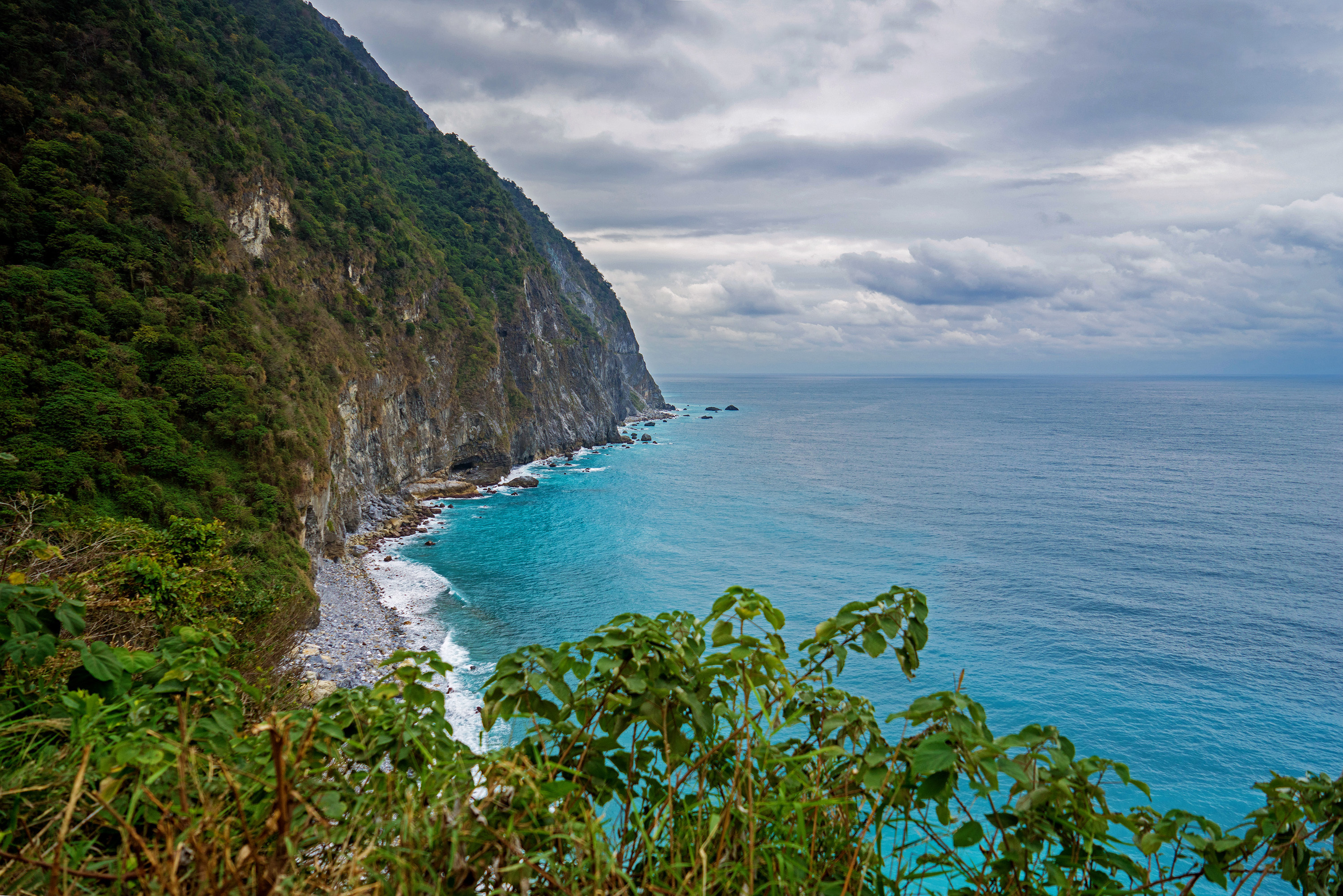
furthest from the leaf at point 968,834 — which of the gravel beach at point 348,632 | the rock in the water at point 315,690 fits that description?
the gravel beach at point 348,632

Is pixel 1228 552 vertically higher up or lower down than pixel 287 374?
lower down

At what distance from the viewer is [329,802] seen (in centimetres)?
186

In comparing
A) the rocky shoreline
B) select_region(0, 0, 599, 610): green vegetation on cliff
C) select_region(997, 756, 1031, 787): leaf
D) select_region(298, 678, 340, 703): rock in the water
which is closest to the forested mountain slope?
select_region(0, 0, 599, 610): green vegetation on cliff

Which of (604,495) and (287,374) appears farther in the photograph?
(604,495)

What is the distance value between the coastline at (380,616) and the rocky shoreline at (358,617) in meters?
0.05

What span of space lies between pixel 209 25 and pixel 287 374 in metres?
39.9

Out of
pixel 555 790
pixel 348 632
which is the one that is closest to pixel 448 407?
pixel 348 632

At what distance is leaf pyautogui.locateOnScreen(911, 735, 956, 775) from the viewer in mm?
1895

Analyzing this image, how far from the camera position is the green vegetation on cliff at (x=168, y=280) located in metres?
20.7

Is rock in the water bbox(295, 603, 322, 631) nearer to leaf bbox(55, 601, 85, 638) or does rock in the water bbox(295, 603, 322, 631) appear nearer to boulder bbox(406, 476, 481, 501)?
leaf bbox(55, 601, 85, 638)

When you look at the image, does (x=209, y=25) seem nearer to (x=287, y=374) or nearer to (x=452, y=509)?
(x=287, y=374)

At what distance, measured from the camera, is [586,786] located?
238 cm

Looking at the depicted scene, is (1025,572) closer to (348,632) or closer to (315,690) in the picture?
(348,632)

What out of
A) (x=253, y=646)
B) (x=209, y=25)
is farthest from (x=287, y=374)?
(x=209, y=25)
